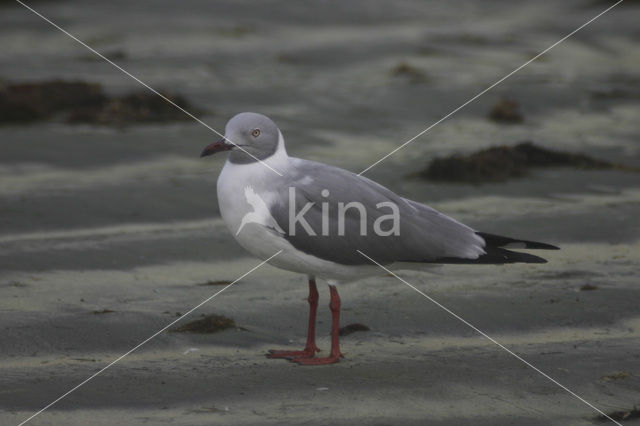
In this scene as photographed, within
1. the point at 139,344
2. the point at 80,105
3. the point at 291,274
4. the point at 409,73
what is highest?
the point at 409,73

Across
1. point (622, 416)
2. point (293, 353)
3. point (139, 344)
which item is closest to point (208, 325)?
point (139, 344)

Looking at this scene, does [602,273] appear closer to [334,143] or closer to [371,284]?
[371,284]

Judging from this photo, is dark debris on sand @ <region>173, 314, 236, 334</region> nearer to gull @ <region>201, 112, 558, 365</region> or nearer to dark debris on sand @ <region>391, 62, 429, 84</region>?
gull @ <region>201, 112, 558, 365</region>

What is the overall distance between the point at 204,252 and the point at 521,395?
3.03 metres

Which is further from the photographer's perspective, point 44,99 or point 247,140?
point 44,99

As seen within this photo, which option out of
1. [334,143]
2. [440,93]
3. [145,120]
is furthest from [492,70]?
[145,120]

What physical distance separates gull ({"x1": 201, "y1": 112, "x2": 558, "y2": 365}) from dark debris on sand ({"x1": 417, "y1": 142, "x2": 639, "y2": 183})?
319 centimetres

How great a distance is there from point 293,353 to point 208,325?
56cm

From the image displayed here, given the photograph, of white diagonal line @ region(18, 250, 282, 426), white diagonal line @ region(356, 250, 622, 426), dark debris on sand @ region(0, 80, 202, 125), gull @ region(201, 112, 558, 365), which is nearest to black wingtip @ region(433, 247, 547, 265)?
gull @ region(201, 112, 558, 365)

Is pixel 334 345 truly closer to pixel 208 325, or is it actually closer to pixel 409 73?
pixel 208 325

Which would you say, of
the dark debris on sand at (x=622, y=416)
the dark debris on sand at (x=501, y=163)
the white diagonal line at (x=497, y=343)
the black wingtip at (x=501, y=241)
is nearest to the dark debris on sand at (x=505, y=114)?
the dark debris on sand at (x=501, y=163)

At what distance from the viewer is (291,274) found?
681cm

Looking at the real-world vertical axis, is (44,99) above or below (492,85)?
below

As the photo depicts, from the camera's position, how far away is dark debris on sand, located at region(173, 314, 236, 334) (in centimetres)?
559
